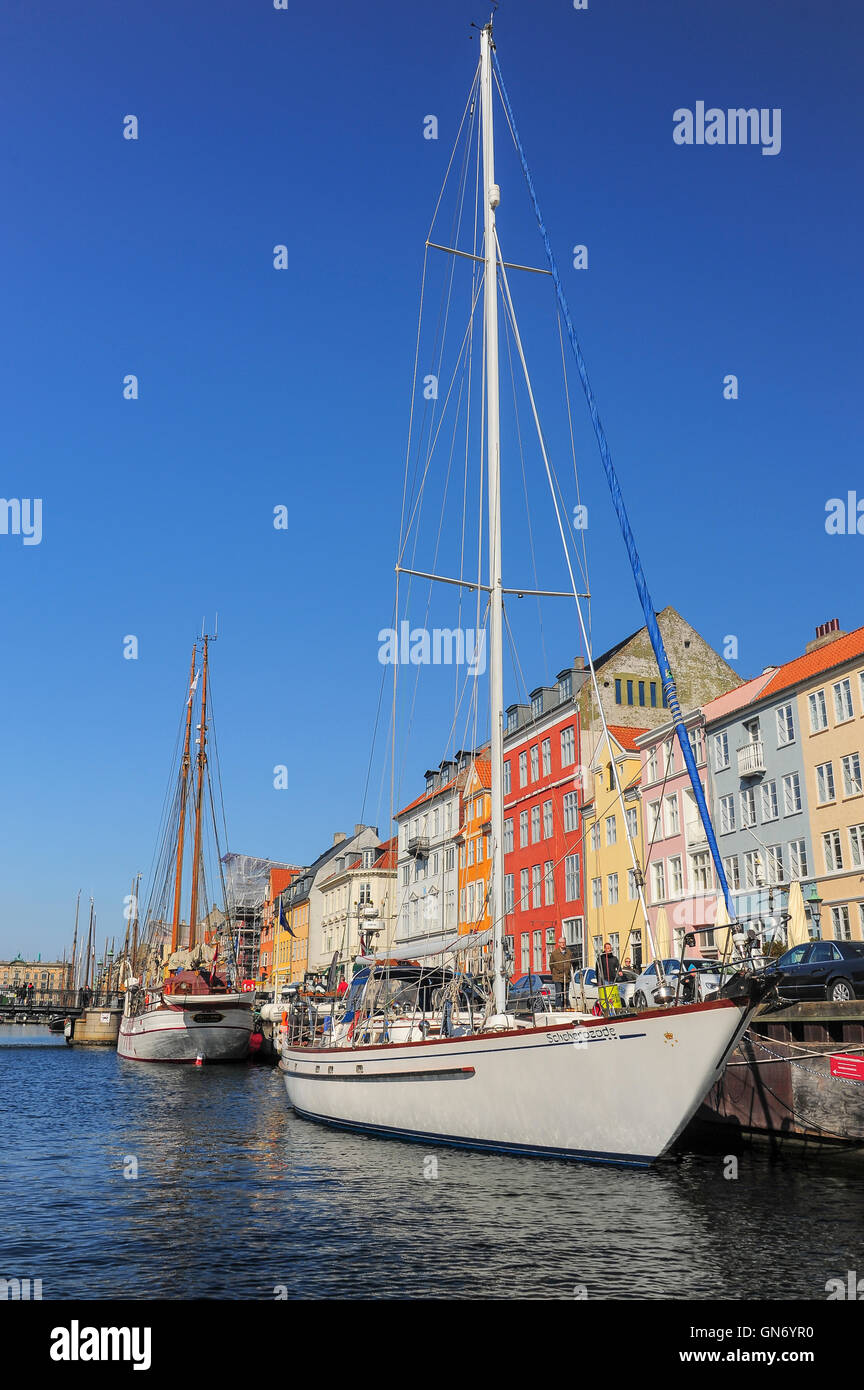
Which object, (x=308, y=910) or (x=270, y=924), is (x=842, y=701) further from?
(x=270, y=924)

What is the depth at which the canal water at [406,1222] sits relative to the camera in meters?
12.3

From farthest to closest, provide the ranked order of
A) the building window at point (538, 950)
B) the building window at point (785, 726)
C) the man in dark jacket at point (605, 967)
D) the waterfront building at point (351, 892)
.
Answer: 1. the waterfront building at point (351, 892)
2. the building window at point (538, 950)
3. the building window at point (785, 726)
4. the man in dark jacket at point (605, 967)

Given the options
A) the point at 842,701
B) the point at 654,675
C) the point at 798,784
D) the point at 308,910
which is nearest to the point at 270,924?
the point at 308,910

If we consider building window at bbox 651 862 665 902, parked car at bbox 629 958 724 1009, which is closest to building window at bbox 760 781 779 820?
building window at bbox 651 862 665 902

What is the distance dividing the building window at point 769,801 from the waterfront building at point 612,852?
7.45 m

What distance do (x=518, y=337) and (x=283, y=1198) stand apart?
18584 millimetres

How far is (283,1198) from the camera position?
701 inches

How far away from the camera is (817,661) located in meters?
44.0

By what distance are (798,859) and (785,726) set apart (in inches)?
215

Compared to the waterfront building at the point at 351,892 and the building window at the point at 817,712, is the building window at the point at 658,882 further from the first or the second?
the waterfront building at the point at 351,892

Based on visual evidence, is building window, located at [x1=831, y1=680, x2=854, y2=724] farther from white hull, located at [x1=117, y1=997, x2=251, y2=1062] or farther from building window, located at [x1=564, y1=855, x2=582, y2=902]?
white hull, located at [x1=117, y1=997, x2=251, y2=1062]

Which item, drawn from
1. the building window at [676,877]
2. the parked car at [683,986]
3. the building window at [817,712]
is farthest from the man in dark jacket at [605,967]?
the building window at [676,877]
